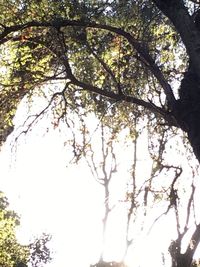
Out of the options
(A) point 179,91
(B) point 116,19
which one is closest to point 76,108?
(B) point 116,19

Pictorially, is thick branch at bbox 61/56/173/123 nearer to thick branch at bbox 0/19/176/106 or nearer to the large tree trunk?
thick branch at bbox 0/19/176/106

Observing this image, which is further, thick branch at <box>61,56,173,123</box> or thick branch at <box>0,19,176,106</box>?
thick branch at <box>61,56,173,123</box>

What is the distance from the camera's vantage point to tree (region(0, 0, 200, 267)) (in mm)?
7262

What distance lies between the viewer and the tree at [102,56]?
23.8 feet

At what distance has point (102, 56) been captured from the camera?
34.6 feet

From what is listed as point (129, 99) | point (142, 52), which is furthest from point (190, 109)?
point (142, 52)

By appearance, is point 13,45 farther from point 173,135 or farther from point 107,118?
point 173,135

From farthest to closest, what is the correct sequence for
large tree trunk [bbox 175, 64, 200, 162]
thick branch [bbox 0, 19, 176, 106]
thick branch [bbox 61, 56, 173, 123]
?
thick branch [bbox 61, 56, 173, 123], thick branch [bbox 0, 19, 176, 106], large tree trunk [bbox 175, 64, 200, 162]

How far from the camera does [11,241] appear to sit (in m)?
19.7

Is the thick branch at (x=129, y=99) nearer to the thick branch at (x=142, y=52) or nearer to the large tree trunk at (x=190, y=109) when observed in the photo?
the thick branch at (x=142, y=52)

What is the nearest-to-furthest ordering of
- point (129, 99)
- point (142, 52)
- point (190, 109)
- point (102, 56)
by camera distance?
point (190, 109)
point (142, 52)
point (129, 99)
point (102, 56)

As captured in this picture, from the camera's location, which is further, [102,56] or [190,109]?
[102,56]

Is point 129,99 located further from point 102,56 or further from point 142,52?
point 102,56

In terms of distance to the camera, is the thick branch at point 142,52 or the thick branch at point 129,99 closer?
the thick branch at point 142,52
